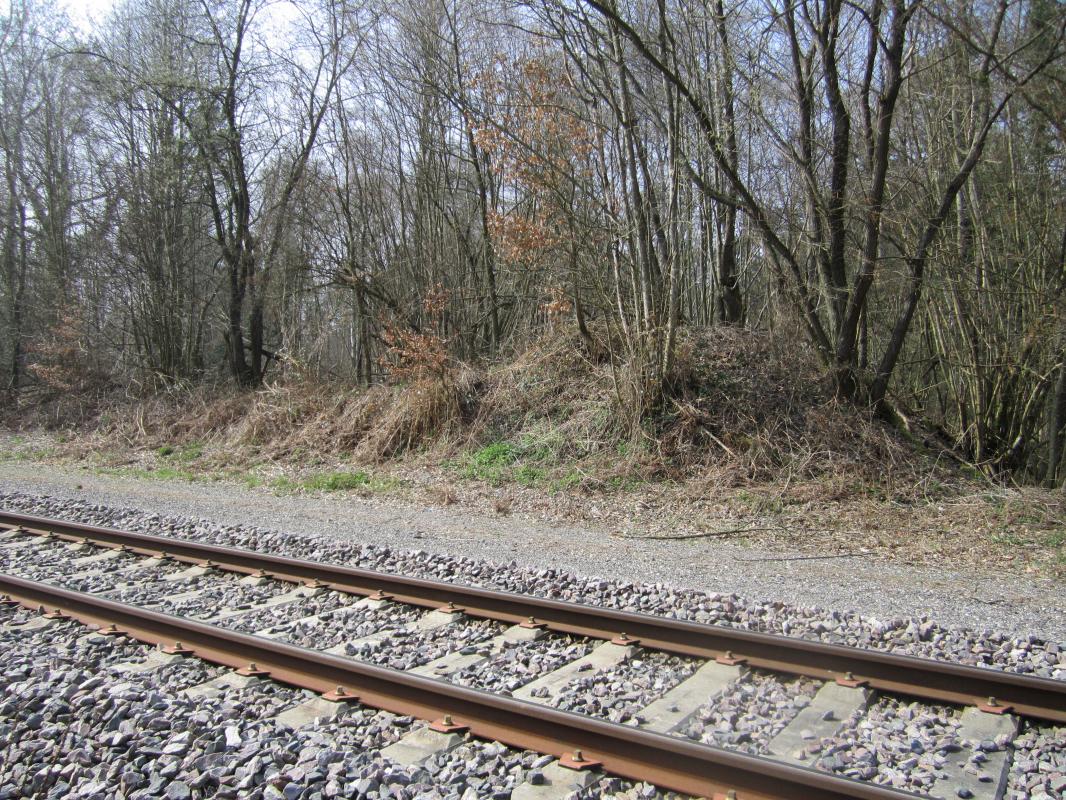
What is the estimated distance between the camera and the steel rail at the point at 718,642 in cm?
461

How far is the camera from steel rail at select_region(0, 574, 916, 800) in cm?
356

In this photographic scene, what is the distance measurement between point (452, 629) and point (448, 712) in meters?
1.60

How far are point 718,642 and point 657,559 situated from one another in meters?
2.98

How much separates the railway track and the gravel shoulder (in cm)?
146

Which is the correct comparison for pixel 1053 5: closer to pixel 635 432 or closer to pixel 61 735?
pixel 635 432

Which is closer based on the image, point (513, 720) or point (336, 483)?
point (513, 720)

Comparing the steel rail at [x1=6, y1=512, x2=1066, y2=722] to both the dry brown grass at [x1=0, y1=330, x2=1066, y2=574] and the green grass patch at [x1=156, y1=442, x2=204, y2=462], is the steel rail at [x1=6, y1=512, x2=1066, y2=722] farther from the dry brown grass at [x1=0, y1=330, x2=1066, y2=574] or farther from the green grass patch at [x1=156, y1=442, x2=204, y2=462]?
the green grass patch at [x1=156, y1=442, x2=204, y2=462]

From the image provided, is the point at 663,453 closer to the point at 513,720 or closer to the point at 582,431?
the point at 582,431

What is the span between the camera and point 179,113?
71.3ft

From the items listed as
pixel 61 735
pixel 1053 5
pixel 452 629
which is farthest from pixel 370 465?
pixel 1053 5

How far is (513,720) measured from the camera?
4.33 metres

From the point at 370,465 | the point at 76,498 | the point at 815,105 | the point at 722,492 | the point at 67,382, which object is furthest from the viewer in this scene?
the point at 67,382

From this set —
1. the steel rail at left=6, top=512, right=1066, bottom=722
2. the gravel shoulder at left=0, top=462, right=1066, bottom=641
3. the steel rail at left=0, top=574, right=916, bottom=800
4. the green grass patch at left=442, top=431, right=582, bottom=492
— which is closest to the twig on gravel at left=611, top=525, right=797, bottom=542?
the gravel shoulder at left=0, top=462, right=1066, bottom=641

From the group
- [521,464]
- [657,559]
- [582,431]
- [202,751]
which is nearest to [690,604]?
[657,559]
